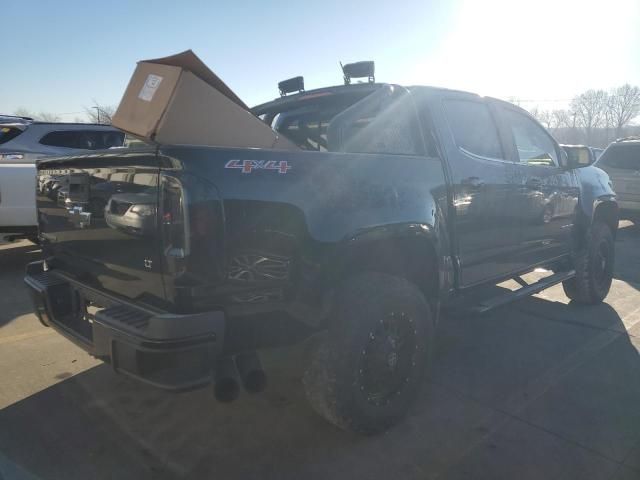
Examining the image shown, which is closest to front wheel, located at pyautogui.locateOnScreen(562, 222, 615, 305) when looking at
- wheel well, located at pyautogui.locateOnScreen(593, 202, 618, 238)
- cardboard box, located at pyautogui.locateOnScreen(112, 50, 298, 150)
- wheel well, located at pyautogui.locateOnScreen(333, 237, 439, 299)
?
wheel well, located at pyautogui.locateOnScreen(593, 202, 618, 238)

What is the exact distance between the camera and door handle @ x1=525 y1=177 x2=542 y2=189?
13.8 ft

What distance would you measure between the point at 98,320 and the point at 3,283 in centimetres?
459

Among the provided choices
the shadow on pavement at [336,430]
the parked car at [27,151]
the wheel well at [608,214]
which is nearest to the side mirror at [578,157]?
the wheel well at [608,214]

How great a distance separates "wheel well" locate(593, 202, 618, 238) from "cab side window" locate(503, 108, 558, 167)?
1167 mm

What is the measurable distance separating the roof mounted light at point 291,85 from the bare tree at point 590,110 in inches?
2801

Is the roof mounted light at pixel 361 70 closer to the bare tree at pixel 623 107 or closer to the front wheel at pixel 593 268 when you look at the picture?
the front wheel at pixel 593 268

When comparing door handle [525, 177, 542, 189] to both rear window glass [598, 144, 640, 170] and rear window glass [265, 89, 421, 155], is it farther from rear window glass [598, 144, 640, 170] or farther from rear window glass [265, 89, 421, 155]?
rear window glass [598, 144, 640, 170]

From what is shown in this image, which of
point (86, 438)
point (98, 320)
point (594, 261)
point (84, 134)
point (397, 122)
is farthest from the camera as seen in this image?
point (84, 134)

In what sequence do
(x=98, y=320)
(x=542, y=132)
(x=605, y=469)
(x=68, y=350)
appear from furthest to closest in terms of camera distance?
(x=542, y=132) < (x=68, y=350) < (x=605, y=469) < (x=98, y=320)

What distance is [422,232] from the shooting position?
119 inches

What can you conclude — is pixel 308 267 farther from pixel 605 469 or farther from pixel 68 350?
pixel 68 350

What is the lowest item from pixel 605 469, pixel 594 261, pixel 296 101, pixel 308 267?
pixel 605 469

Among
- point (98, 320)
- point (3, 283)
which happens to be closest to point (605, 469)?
point (98, 320)

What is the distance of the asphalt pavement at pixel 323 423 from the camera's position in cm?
259
